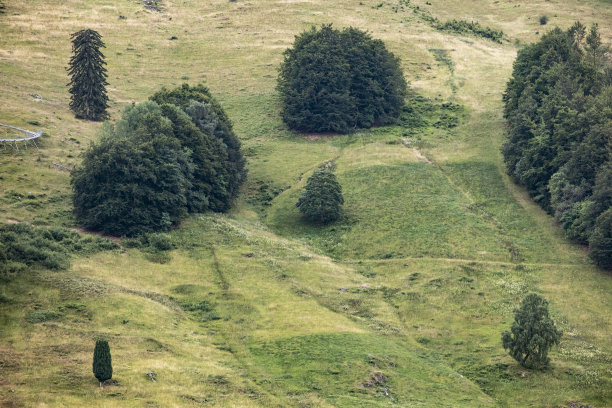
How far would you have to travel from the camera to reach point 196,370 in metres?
60.4

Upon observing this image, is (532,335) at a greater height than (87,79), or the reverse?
(87,79)

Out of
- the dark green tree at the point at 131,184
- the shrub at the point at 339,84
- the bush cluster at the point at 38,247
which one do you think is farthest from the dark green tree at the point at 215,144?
the shrub at the point at 339,84

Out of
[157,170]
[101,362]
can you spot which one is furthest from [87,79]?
[101,362]

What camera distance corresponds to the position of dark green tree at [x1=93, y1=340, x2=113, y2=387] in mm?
53091

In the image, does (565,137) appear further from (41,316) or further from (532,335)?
(41,316)

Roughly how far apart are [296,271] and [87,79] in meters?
60.8

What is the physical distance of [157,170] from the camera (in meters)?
95.2

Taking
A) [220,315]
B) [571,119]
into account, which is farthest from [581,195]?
[220,315]

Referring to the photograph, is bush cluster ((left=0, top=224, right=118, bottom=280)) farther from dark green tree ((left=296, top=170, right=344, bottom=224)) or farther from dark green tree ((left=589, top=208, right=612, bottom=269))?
dark green tree ((left=589, top=208, right=612, bottom=269))

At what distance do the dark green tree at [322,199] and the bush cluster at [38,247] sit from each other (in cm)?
3026

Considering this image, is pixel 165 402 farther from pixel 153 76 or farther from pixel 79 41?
pixel 153 76

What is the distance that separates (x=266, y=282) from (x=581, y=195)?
44.5 metres

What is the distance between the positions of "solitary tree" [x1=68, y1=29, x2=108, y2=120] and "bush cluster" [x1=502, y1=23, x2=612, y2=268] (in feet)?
223

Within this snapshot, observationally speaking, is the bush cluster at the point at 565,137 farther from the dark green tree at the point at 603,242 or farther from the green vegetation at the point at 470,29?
the green vegetation at the point at 470,29
